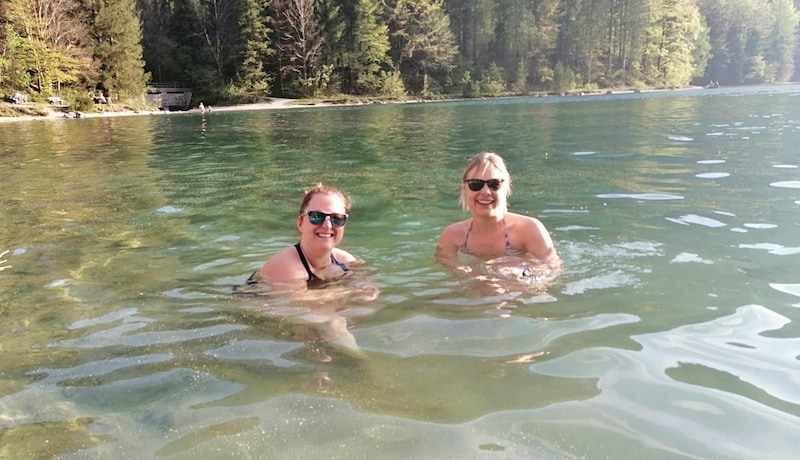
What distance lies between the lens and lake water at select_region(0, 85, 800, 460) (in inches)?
96.0

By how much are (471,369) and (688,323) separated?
153 cm

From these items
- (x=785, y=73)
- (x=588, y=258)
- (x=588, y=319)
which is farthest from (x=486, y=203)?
(x=785, y=73)

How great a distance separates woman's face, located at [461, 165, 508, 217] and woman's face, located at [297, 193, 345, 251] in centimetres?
109

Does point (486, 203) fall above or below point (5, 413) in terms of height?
above

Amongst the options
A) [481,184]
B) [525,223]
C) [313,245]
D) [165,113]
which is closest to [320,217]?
[313,245]

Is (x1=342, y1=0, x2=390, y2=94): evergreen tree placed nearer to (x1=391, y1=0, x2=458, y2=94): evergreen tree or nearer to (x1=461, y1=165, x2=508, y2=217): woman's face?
(x1=391, y1=0, x2=458, y2=94): evergreen tree

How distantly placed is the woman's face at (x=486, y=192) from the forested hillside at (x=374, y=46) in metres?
44.2

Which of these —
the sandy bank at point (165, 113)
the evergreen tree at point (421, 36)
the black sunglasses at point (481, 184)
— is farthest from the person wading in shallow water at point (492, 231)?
the evergreen tree at point (421, 36)

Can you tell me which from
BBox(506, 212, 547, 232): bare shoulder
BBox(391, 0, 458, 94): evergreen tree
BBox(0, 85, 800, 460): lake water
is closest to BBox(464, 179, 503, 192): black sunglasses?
BBox(506, 212, 547, 232): bare shoulder

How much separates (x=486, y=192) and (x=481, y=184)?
0.30 feet

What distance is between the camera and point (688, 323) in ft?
11.8

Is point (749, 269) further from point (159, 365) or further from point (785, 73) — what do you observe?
point (785, 73)

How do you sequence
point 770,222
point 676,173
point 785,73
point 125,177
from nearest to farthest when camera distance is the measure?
1. point 770,222
2. point 676,173
3. point 125,177
4. point 785,73

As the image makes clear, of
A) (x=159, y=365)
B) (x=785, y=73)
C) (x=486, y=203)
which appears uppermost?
(x=785, y=73)
